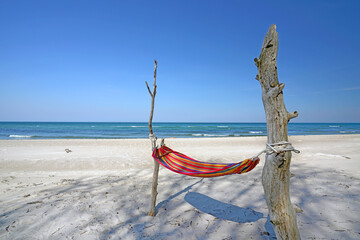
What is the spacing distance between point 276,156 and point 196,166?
89 centimetres

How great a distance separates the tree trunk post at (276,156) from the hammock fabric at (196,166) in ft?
1.07

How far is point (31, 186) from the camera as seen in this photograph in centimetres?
346

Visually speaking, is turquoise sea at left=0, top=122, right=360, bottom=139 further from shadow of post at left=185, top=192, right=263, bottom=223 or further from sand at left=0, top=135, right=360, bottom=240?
shadow of post at left=185, top=192, right=263, bottom=223

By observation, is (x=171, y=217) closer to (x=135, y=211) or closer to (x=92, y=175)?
(x=135, y=211)

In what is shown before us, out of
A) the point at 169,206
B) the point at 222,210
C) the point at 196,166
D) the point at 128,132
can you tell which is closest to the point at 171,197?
the point at 169,206

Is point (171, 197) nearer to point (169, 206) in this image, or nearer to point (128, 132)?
point (169, 206)

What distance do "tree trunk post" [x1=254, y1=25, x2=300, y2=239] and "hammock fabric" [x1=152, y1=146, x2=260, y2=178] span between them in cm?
33

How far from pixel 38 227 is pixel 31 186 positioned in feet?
5.74

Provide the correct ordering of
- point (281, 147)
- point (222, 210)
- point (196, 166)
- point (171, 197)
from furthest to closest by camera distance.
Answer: point (171, 197)
point (222, 210)
point (196, 166)
point (281, 147)

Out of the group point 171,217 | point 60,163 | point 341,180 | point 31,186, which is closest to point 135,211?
point 171,217

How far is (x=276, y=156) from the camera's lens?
1360 mm

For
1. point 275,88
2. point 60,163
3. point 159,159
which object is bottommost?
point 60,163

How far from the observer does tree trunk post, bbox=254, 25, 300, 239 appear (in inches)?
53.2

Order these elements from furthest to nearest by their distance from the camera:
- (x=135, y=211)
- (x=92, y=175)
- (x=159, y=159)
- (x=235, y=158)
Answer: (x=235, y=158) → (x=92, y=175) → (x=135, y=211) → (x=159, y=159)
